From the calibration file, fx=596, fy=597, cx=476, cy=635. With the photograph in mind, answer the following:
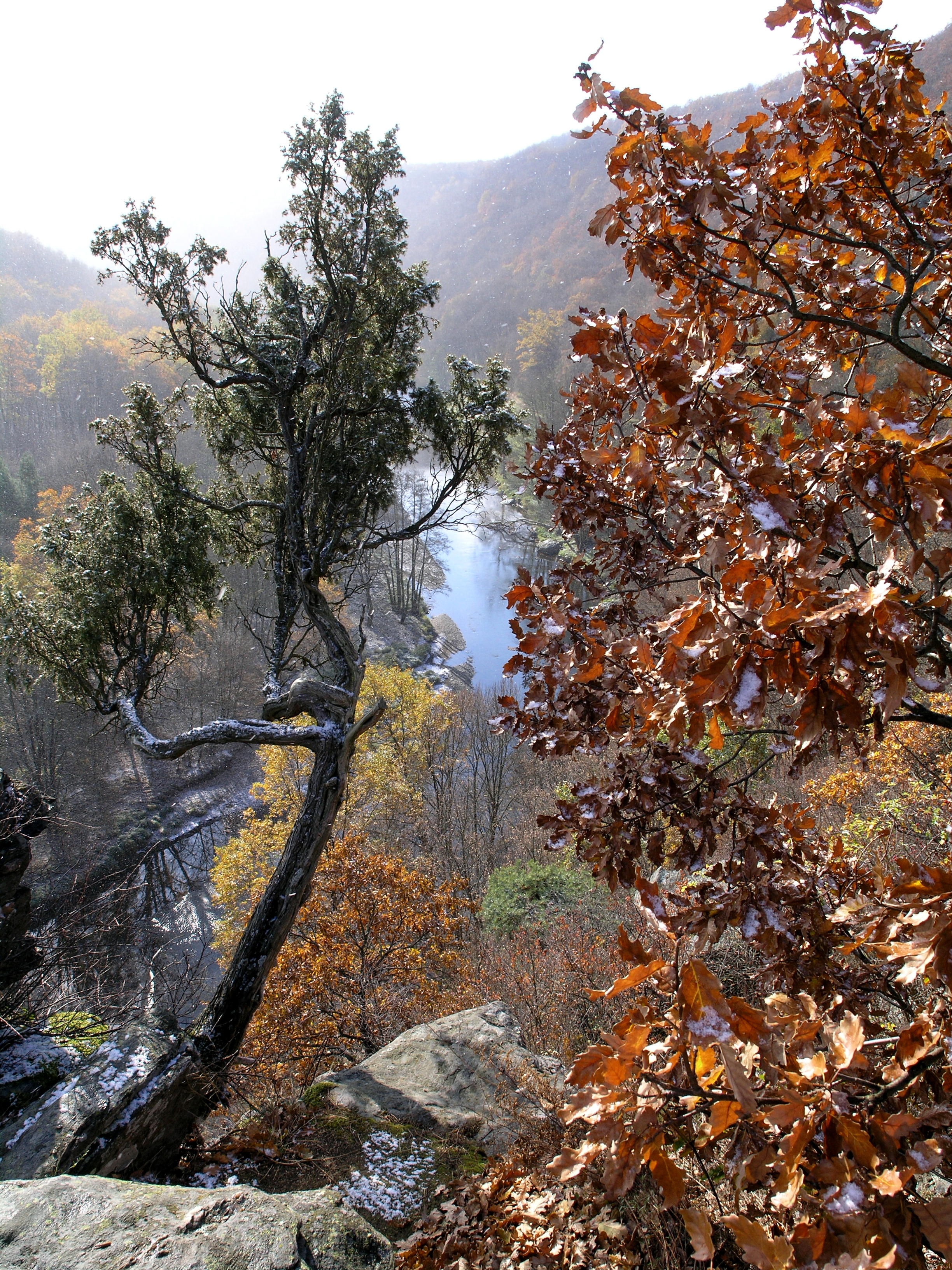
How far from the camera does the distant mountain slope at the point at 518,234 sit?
5538cm

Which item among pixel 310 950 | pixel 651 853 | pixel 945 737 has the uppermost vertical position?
pixel 651 853

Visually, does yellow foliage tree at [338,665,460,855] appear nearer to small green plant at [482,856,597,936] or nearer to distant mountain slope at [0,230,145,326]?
small green plant at [482,856,597,936]

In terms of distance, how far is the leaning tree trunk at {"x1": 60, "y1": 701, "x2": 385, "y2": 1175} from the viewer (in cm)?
358

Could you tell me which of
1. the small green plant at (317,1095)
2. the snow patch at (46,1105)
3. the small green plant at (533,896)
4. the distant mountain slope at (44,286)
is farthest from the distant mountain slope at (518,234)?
the snow patch at (46,1105)

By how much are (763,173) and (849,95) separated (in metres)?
0.27

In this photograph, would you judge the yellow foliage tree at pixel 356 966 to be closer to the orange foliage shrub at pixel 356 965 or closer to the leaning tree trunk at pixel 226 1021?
the orange foliage shrub at pixel 356 965

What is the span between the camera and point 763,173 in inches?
75.4

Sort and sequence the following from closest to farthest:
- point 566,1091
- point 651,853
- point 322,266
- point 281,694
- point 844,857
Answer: point 651,853 < point 844,857 < point 566,1091 < point 281,694 < point 322,266

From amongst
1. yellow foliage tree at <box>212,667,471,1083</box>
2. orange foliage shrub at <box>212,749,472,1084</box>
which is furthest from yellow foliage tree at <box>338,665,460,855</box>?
orange foliage shrub at <box>212,749,472,1084</box>

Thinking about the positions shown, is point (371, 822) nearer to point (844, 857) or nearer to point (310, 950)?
point (310, 950)

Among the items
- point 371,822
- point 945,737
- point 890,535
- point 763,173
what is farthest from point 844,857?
point 371,822

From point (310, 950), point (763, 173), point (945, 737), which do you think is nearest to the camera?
point (763, 173)

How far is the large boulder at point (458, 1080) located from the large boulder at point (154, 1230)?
2338 mm

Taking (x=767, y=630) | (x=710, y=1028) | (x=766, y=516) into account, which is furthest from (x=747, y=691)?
(x=710, y=1028)
